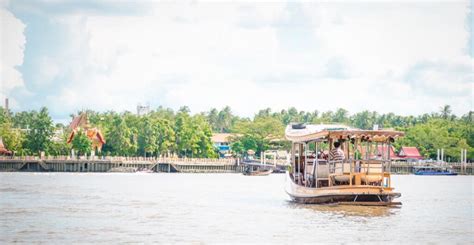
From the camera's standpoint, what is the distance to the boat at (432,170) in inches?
4081

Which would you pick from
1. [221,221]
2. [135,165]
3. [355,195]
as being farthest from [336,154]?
[135,165]

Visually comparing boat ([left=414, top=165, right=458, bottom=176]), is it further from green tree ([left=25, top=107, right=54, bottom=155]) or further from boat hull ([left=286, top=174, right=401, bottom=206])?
boat hull ([left=286, top=174, right=401, bottom=206])

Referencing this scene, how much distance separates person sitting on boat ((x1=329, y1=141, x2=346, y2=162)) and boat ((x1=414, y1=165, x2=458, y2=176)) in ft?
231

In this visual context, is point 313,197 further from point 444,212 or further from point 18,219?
point 18,219

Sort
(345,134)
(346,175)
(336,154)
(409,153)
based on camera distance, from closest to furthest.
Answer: (345,134) < (346,175) < (336,154) < (409,153)

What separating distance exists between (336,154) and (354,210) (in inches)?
114

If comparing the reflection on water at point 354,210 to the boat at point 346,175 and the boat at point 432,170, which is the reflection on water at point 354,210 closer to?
the boat at point 346,175

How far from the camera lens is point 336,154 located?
34969 mm

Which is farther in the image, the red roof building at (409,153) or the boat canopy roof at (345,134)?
the red roof building at (409,153)

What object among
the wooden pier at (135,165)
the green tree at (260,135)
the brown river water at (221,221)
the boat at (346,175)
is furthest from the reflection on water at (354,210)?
the green tree at (260,135)

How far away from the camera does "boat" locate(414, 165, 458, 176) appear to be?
104 meters

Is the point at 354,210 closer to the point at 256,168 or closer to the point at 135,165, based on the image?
the point at 256,168

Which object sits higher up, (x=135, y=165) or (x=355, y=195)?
(x=135, y=165)

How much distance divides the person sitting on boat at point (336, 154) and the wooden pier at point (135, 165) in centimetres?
6694
